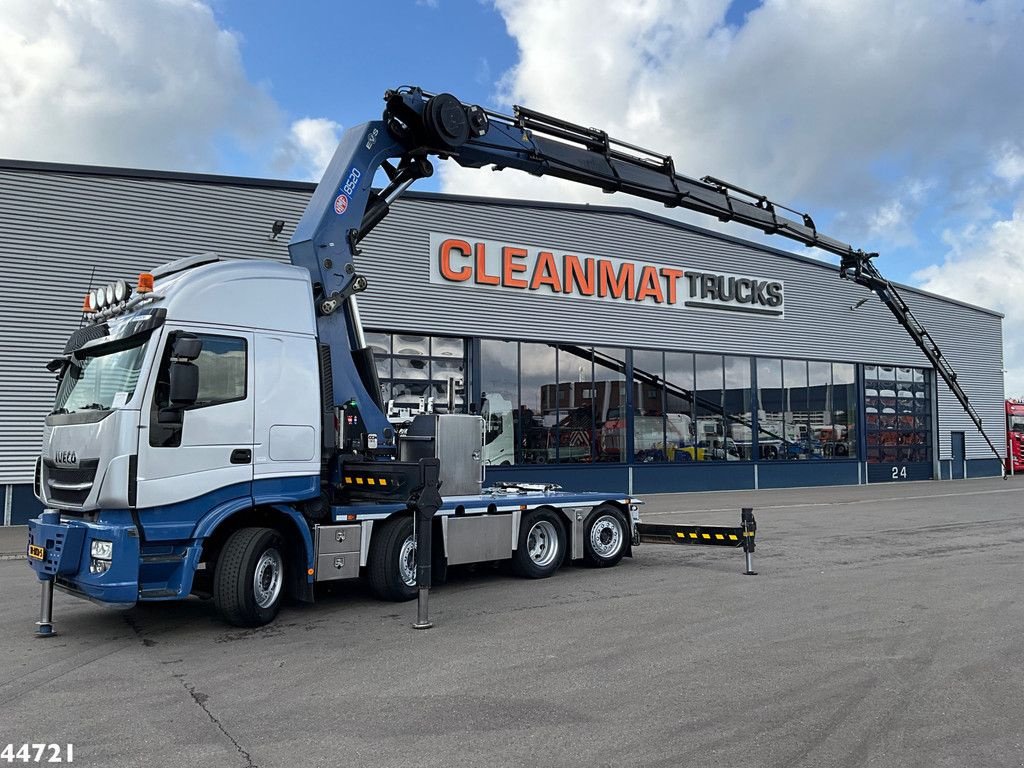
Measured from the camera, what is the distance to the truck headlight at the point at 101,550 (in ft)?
23.2

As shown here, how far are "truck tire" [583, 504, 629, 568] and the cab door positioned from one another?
5325 mm

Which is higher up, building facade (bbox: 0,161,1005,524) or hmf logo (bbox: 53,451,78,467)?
building facade (bbox: 0,161,1005,524)

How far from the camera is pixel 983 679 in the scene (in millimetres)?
6266

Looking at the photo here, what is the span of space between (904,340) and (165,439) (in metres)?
34.0

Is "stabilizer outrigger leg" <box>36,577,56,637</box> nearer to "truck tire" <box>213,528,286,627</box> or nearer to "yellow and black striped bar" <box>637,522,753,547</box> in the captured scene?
"truck tire" <box>213,528,286,627</box>

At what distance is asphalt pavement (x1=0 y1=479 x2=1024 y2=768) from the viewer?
16.2 feet

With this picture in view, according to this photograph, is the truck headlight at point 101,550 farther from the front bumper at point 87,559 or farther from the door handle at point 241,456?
the door handle at point 241,456

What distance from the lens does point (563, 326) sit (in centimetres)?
2527

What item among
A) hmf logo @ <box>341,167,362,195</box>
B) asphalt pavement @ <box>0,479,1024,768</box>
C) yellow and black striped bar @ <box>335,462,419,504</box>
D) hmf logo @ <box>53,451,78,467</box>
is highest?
hmf logo @ <box>341,167,362,195</box>

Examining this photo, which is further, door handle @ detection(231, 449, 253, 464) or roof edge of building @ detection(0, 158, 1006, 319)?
roof edge of building @ detection(0, 158, 1006, 319)

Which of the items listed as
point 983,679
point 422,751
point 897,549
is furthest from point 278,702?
point 897,549

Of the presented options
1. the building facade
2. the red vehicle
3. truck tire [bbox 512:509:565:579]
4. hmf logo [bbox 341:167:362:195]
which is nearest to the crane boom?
hmf logo [bbox 341:167:362:195]

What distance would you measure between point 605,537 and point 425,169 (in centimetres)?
564

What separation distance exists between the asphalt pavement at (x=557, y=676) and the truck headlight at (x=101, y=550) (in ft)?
2.78
